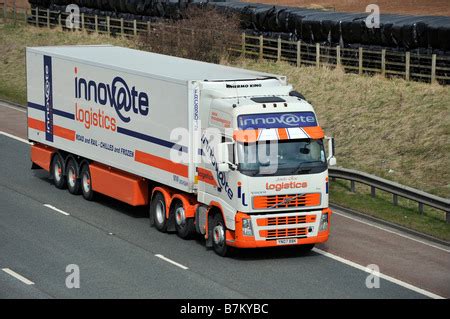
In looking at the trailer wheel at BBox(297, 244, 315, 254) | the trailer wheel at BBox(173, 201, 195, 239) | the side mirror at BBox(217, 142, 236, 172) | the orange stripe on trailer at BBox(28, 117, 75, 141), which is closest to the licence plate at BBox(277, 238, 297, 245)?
the trailer wheel at BBox(297, 244, 315, 254)

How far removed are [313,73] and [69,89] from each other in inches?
662

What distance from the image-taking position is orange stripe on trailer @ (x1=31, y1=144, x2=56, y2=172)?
105 feet

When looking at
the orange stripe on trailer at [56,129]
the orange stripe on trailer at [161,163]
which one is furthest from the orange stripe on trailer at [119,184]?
the orange stripe on trailer at [56,129]

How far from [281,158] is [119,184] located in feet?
19.8

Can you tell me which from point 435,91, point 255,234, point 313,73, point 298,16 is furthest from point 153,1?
point 255,234

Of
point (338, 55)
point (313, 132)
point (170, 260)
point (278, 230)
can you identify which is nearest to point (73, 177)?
point (170, 260)

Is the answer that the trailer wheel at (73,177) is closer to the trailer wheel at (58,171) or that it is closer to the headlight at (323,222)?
the trailer wheel at (58,171)

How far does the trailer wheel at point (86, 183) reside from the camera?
29.9m

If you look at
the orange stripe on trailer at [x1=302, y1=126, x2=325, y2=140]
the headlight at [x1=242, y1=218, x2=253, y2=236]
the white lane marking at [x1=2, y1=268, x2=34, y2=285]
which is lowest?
the white lane marking at [x1=2, y1=268, x2=34, y2=285]

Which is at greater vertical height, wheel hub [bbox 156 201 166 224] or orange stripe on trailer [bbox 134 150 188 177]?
orange stripe on trailer [bbox 134 150 188 177]

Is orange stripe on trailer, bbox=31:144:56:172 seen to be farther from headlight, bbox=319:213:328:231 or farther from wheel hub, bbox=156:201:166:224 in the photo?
headlight, bbox=319:213:328:231

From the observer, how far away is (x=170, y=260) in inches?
939

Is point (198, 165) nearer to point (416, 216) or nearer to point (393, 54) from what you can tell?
point (416, 216)

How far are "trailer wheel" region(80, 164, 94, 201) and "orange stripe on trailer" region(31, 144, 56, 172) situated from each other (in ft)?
6.78
